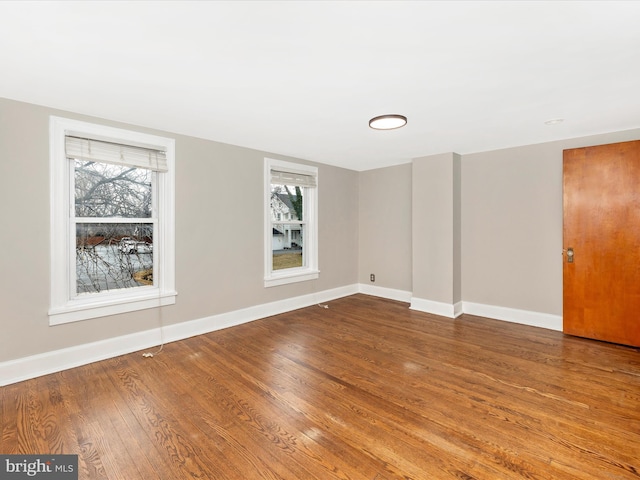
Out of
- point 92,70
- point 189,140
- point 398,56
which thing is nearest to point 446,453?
point 398,56

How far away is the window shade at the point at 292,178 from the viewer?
4516 mm

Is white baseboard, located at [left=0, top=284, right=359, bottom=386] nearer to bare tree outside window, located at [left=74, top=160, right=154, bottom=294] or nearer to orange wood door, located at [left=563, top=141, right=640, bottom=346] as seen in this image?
bare tree outside window, located at [left=74, top=160, right=154, bottom=294]

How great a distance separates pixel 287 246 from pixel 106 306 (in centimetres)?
252

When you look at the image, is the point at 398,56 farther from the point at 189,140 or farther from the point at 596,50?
the point at 189,140

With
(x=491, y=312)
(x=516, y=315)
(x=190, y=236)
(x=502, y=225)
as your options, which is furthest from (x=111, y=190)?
(x=516, y=315)

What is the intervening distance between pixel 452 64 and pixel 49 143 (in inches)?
130

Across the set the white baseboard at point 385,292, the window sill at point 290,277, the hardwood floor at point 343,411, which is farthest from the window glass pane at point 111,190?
the white baseboard at point 385,292

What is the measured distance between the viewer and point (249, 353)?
10.3 feet

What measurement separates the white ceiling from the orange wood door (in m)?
0.45

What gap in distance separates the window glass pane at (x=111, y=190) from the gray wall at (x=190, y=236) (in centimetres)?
29

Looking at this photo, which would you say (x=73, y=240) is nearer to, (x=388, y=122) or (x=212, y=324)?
(x=212, y=324)

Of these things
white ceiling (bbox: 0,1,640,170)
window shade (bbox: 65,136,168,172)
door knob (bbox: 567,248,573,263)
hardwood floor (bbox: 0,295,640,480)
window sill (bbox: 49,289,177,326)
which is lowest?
hardwood floor (bbox: 0,295,640,480)

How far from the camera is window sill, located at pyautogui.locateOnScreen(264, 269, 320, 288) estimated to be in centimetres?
440

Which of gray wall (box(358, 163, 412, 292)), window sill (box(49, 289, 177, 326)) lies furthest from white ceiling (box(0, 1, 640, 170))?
gray wall (box(358, 163, 412, 292))
